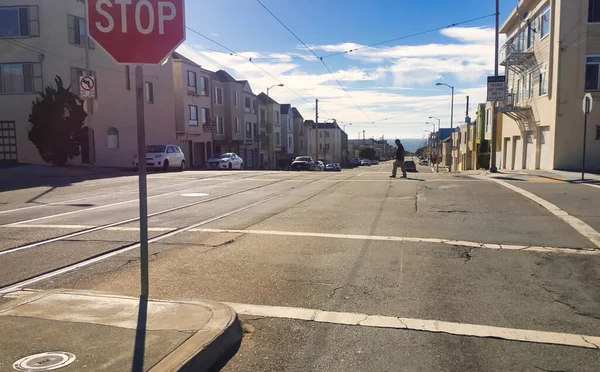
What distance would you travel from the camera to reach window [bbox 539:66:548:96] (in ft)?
83.1

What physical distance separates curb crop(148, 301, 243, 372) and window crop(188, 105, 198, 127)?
42134mm

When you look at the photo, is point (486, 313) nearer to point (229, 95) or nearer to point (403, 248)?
point (403, 248)

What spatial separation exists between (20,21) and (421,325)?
106 feet

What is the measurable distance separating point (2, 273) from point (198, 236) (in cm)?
309

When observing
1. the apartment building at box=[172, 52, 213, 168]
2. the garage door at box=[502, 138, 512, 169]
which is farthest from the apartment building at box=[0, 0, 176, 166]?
the garage door at box=[502, 138, 512, 169]

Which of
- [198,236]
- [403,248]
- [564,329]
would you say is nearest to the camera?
[564,329]

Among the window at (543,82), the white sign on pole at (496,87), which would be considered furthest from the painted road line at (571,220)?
the window at (543,82)

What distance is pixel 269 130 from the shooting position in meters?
71.1

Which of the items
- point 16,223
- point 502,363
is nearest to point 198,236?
point 16,223

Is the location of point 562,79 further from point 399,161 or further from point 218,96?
point 218,96

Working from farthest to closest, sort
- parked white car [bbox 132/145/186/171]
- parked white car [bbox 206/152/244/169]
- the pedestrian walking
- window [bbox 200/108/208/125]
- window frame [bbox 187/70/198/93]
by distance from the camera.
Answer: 1. window [bbox 200/108/208/125]
2. window frame [bbox 187/70/198/93]
3. parked white car [bbox 206/152/244/169]
4. parked white car [bbox 132/145/186/171]
5. the pedestrian walking

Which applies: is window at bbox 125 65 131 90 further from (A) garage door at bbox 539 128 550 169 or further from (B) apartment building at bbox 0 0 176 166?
(A) garage door at bbox 539 128 550 169

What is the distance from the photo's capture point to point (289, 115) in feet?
268

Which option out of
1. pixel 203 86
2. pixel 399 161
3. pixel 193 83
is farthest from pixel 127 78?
pixel 399 161
